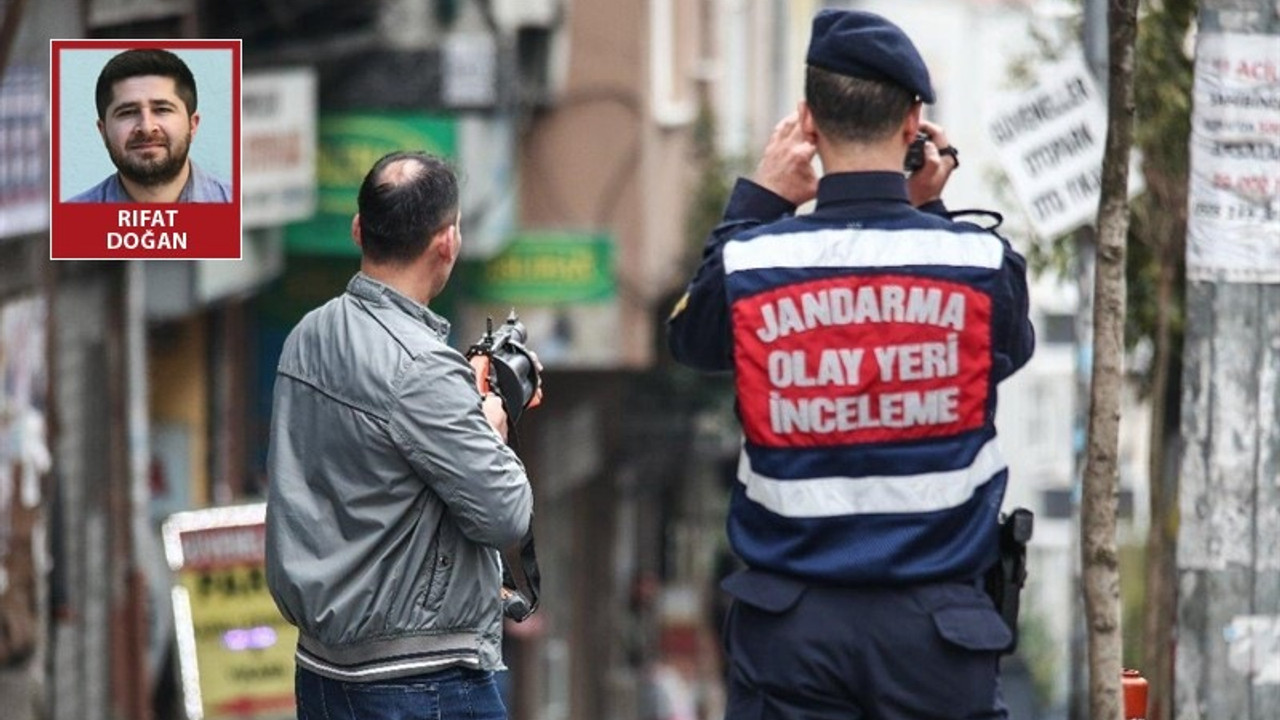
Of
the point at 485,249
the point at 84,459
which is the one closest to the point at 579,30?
the point at 485,249

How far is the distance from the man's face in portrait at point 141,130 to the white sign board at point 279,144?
27.0 ft

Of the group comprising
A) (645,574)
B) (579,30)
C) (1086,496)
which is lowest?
(645,574)

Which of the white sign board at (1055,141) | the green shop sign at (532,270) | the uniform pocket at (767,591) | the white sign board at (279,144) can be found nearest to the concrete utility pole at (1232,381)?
the uniform pocket at (767,591)

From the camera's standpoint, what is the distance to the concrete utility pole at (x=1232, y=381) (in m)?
6.86

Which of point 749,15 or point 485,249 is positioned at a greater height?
point 749,15

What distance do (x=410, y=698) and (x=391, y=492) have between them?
15.5 inches

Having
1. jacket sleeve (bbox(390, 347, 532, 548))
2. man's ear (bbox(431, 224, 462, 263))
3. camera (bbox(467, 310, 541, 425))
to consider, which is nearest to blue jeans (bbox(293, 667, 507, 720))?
jacket sleeve (bbox(390, 347, 532, 548))

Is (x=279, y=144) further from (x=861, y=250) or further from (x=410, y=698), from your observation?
(x=861, y=250)

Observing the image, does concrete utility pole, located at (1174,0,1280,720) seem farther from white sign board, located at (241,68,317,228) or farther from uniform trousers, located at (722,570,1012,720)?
white sign board, located at (241,68,317,228)

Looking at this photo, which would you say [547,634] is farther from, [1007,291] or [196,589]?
[1007,291]

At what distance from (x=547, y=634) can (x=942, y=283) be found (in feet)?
62.6

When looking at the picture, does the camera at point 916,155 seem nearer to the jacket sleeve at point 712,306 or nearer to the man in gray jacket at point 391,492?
the jacket sleeve at point 712,306

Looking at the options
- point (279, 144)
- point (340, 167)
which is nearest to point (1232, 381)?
point (279, 144)

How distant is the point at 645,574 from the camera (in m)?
29.6
